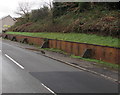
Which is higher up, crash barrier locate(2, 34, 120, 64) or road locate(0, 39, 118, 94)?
crash barrier locate(2, 34, 120, 64)

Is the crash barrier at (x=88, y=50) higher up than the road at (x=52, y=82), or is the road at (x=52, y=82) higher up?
the crash barrier at (x=88, y=50)

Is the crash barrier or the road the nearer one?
the road

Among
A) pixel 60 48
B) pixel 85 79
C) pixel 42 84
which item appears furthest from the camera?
pixel 60 48

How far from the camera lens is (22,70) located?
41.1ft

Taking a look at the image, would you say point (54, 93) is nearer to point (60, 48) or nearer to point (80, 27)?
point (60, 48)

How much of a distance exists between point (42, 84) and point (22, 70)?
352 centimetres

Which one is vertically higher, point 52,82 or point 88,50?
point 88,50

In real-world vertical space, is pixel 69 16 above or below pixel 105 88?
above

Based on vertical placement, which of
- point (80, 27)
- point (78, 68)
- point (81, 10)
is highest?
point (81, 10)

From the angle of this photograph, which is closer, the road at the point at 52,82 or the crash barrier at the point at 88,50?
the road at the point at 52,82

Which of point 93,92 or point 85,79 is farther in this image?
point 85,79

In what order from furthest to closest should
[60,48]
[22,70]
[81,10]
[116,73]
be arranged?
1. [81,10]
2. [60,48]
3. [22,70]
4. [116,73]

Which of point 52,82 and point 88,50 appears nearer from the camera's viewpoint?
point 52,82

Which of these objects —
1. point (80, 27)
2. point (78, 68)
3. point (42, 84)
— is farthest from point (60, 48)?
point (42, 84)
